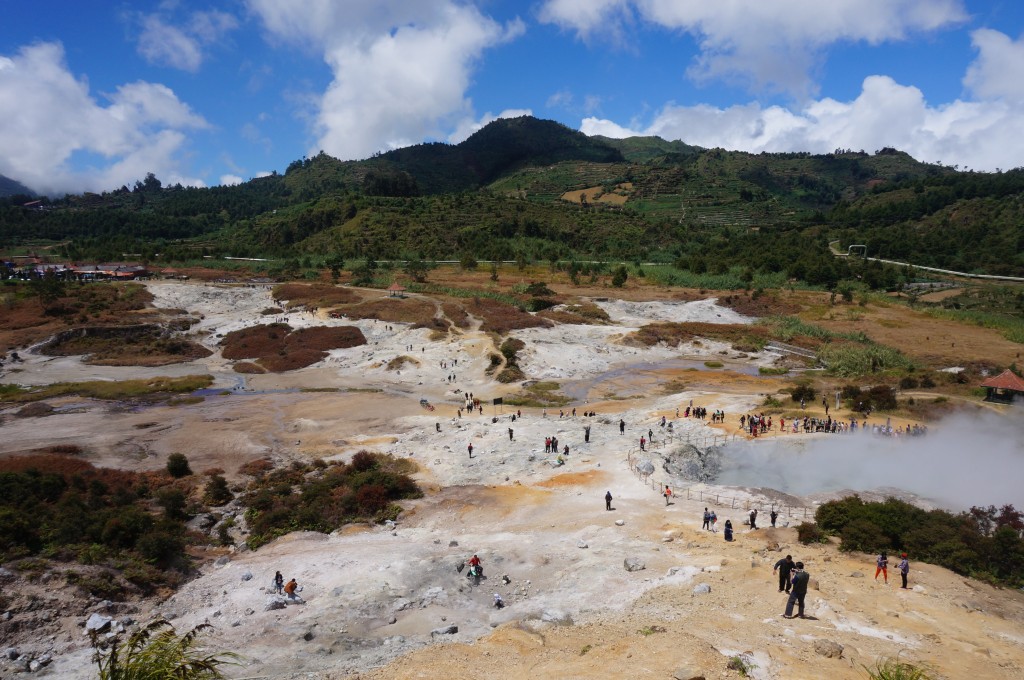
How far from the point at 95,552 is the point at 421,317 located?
5590cm

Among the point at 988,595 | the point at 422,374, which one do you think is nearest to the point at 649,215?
the point at 422,374

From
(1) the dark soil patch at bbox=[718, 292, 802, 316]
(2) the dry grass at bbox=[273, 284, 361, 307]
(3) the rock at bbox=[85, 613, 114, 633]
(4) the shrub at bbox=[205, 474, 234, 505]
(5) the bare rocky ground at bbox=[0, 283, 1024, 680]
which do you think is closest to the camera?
(5) the bare rocky ground at bbox=[0, 283, 1024, 680]

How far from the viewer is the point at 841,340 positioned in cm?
6712

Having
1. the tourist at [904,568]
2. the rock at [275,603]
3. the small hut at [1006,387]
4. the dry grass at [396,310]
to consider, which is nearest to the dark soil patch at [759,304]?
the small hut at [1006,387]

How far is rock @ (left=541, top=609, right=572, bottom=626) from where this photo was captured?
55.3 feet

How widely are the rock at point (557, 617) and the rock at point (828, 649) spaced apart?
6643mm

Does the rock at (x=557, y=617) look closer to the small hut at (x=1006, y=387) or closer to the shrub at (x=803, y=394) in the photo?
the shrub at (x=803, y=394)

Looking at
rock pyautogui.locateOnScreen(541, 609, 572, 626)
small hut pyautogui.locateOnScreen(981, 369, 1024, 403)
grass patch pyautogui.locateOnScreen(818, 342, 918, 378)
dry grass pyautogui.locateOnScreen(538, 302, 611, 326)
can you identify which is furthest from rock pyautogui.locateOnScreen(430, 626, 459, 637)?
dry grass pyautogui.locateOnScreen(538, 302, 611, 326)

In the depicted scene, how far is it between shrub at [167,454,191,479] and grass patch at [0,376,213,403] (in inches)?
883

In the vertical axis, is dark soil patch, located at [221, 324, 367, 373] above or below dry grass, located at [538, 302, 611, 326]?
below

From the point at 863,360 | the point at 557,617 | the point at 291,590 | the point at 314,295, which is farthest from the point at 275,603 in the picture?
the point at 314,295

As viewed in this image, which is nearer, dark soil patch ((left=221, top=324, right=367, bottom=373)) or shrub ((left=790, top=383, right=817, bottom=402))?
shrub ((left=790, top=383, right=817, bottom=402))

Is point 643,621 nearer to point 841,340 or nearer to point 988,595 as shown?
point 988,595

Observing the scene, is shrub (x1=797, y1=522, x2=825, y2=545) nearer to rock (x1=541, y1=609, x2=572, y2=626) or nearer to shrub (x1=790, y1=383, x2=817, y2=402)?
rock (x1=541, y1=609, x2=572, y2=626)
